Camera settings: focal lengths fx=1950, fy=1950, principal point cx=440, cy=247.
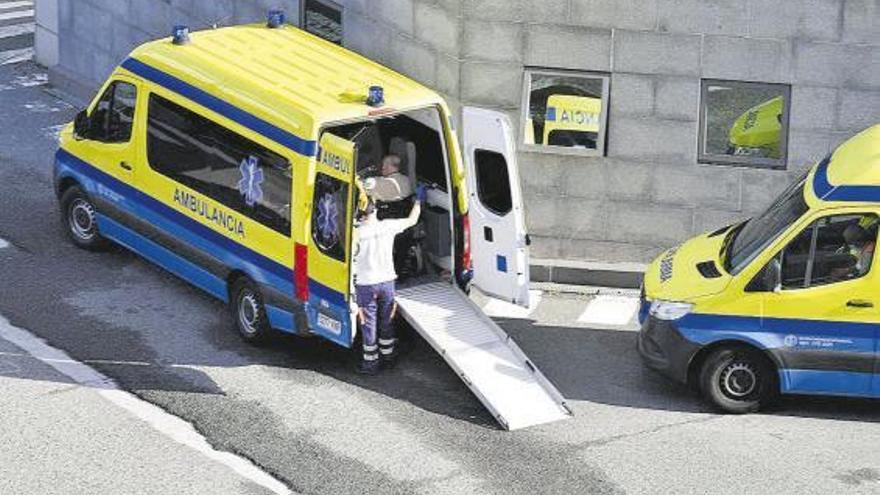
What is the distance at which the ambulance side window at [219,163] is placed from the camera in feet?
54.8

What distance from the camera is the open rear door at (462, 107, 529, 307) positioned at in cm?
1681

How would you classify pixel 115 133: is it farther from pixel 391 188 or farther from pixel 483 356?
pixel 483 356

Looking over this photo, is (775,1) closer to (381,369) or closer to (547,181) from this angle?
(547,181)

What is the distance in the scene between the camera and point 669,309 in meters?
16.0

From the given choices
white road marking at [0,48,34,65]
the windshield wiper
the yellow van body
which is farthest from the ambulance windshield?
white road marking at [0,48,34,65]

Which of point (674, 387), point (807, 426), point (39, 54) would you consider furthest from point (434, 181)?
point (39, 54)

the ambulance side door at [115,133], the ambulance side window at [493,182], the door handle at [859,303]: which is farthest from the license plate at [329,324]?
the door handle at [859,303]

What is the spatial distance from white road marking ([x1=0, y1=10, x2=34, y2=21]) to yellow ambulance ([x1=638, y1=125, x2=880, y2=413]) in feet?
46.7

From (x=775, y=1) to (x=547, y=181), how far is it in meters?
2.80

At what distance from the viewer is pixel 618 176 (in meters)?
18.8

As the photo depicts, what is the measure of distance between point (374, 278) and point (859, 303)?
156 inches

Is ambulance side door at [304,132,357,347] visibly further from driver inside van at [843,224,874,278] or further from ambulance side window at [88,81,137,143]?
driver inside van at [843,224,874,278]

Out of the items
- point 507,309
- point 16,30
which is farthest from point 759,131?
point 16,30

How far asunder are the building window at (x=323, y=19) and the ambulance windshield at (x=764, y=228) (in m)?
5.35
